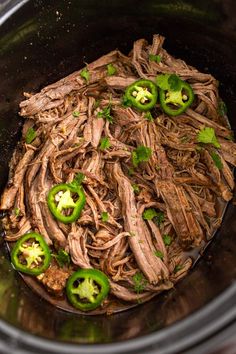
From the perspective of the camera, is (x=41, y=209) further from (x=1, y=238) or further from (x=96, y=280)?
(x=96, y=280)

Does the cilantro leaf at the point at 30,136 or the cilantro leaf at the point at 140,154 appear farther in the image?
the cilantro leaf at the point at 30,136

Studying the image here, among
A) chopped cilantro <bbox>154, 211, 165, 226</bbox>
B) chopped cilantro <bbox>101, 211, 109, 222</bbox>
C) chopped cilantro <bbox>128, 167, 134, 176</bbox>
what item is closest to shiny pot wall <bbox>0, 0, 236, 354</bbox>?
chopped cilantro <bbox>154, 211, 165, 226</bbox>

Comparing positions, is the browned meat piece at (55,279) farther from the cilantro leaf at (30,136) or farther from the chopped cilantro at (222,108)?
the chopped cilantro at (222,108)

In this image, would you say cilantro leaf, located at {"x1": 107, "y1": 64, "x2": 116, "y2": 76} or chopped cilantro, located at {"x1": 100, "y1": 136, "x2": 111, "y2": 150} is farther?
cilantro leaf, located at {"x1": 107, "y1": 64, "x2": 116, "y2": 76}

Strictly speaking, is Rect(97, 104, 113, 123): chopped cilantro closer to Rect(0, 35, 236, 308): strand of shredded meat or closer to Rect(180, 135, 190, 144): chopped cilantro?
Rect(0, 35, 236, 308): strand of shredded meat

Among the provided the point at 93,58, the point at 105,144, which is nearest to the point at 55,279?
the point at 105,144

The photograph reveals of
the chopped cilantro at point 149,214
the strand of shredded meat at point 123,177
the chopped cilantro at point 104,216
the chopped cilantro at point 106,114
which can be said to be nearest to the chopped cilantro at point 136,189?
the strand of shredded meat at point 123,177

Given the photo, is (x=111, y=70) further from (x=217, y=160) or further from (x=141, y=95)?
(x=217, y=160)
